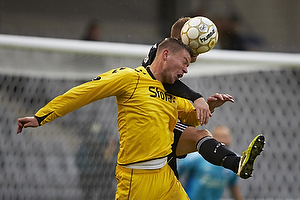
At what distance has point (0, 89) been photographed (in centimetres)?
543

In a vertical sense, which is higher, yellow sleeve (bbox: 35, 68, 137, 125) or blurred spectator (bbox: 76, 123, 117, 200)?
yellow sleeve (bbox: 35, 68, 137, 125)

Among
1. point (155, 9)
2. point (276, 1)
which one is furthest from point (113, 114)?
point (276, 1)

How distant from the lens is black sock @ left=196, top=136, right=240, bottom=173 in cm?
336

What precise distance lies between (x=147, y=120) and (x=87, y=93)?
0.44 m

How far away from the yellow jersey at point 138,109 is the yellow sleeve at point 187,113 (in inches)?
11.9

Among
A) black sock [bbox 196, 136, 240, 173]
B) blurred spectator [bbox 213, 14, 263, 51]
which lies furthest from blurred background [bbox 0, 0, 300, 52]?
black sock [bbox 196, 136, 240, 173]

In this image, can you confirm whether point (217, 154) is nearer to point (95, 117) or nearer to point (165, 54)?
point (165, 54)

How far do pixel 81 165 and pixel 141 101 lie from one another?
107 inches

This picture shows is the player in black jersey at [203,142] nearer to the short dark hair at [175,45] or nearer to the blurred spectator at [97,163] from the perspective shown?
the short dark hair at [175,45]

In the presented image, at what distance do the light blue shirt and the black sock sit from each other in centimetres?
156

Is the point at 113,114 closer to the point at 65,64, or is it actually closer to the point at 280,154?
the point at 65,64

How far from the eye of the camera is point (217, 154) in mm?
3467

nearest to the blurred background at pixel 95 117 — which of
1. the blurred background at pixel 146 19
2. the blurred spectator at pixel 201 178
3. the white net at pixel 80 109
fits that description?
the white net at pixel 80 109

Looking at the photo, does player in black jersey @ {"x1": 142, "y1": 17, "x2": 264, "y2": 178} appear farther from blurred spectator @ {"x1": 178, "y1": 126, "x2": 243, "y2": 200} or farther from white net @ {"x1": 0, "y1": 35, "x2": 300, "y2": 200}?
white net @ {"x1": 0, "y1": 35, "x2": 300, "y2": 200}
